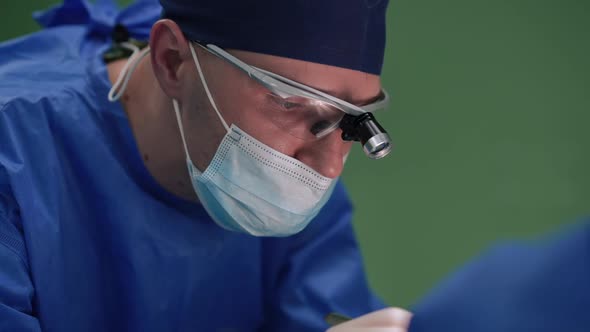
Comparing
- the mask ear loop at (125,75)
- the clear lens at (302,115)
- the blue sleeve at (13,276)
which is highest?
the clear lens at (302,115)

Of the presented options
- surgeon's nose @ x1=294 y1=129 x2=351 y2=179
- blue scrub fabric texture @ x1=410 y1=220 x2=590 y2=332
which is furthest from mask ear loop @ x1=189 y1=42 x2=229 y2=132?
blue scrub fabric texture @ x1=410 y1=220 x2=590 y2=332

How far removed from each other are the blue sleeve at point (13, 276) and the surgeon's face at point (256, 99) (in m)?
0.34

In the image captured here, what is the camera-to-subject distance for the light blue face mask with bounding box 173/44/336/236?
1.16 meters

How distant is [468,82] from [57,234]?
1319 mm

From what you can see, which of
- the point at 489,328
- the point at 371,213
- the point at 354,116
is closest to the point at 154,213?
the point at 354,116

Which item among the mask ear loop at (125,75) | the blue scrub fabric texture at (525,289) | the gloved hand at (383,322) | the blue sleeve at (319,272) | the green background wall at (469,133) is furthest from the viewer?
the green background wall at (469,133)

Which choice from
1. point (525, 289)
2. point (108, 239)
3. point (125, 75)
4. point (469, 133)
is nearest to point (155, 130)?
point (125, 75)

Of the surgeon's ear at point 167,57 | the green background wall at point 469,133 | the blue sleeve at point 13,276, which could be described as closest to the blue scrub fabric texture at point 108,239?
the blue sleeve at point 13,276

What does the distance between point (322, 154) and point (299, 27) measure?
9.1 inches

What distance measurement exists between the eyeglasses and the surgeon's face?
0.01 meters

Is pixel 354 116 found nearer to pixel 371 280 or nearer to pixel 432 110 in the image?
pixel 432 110

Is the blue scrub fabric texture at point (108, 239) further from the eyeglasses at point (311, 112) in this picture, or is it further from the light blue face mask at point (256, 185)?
the eyeglasses at point (311, 112)

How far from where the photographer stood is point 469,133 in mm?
2070

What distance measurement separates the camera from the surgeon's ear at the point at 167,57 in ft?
3.99
